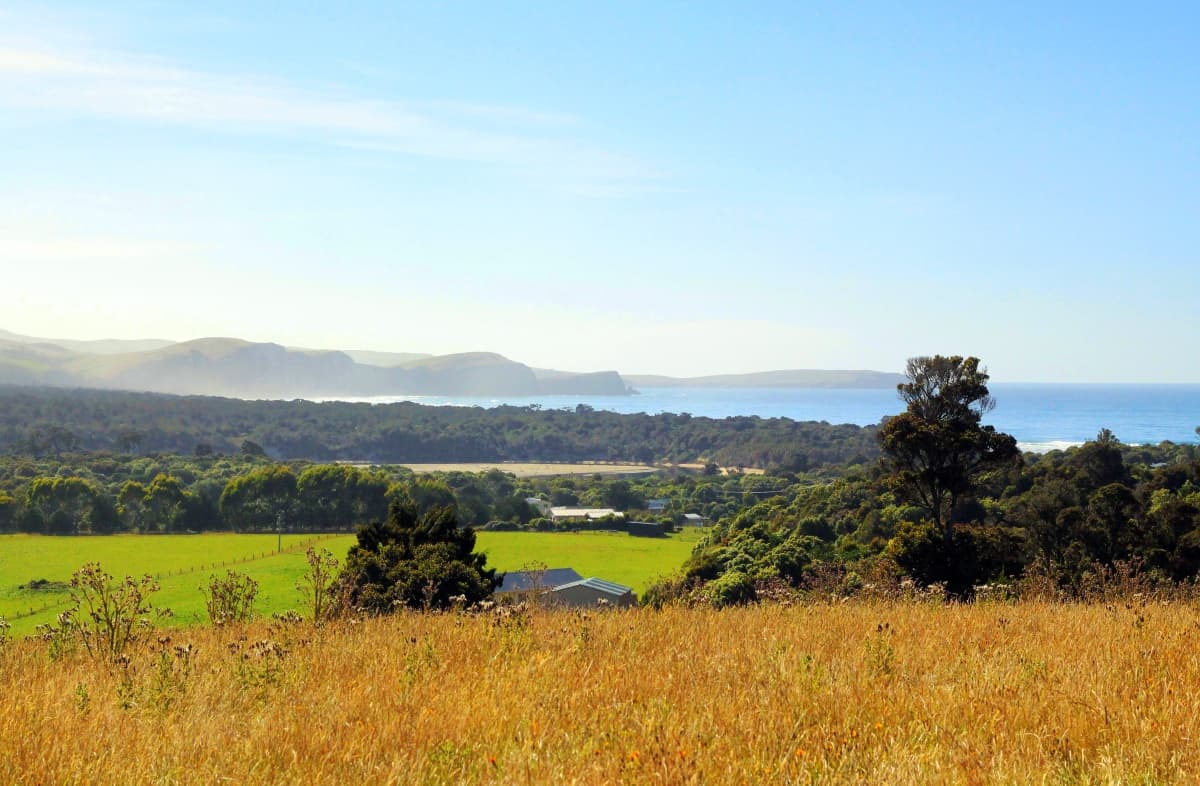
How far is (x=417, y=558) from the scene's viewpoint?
24.9 meters

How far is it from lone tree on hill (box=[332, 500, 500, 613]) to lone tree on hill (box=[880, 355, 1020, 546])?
12.7m

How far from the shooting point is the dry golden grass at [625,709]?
3594mm

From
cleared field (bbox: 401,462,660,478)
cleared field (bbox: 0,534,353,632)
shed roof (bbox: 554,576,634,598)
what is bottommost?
cleared field (bbox: 401,462,660,478)

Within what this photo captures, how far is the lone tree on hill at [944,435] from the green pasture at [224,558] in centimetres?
2001

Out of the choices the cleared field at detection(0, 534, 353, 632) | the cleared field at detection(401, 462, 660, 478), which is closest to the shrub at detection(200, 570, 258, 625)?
the cleared field at detection(0, 534, 353, 632)

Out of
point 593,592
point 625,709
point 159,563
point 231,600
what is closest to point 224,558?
point 159,563

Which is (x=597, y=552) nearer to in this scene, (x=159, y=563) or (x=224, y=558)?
(x=224, y=558)

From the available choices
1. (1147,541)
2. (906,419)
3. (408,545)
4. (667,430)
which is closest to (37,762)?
(408,545)

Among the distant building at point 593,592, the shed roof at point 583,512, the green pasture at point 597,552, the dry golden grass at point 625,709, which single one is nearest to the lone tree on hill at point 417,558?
the distant building at point 593,592

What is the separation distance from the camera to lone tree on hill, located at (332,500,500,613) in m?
22.1

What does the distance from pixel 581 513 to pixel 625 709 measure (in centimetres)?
7970

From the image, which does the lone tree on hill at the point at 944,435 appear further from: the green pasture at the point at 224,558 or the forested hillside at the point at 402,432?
the forested hillside at the point at 402,432

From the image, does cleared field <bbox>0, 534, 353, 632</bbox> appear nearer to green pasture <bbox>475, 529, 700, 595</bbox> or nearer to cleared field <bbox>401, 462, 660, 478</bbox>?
green pasture <bbox>475, 529, 700, 595</bbox>

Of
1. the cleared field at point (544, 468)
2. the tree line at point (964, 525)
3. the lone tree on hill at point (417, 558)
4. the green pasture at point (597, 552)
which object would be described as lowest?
the cleared field at point (544, 468)
